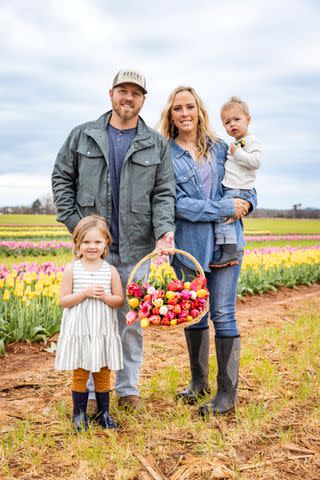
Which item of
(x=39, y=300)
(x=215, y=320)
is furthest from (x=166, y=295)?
(x=39, y=300)

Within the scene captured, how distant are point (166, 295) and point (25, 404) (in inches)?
61.5

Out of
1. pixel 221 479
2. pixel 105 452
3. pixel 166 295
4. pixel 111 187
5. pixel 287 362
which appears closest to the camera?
pixel 221 479

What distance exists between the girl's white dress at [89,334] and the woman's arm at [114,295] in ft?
0.11

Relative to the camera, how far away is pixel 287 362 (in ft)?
16.2

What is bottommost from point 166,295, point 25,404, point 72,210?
point 25,404

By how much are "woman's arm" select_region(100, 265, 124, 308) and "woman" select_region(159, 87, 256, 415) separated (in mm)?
560

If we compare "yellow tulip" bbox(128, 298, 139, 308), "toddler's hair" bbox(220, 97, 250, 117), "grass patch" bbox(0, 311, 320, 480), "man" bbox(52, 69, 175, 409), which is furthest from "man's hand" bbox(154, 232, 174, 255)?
"grass patch" bbox(0, 311, 320, 480)

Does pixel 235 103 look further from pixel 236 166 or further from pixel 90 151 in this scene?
pixel 90 151

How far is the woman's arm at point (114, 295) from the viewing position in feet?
10.8

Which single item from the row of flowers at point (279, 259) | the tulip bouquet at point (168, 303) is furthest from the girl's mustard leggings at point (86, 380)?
the row of flowers at point (279, 259)

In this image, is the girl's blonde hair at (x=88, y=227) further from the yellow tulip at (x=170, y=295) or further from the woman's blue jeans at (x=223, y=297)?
the woman's blue jeans at (x=223, y=297)

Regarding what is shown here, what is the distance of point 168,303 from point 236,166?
3.77 ft

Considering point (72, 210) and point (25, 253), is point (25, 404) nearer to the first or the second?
point (72, 210)

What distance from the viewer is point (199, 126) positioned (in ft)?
12.6
